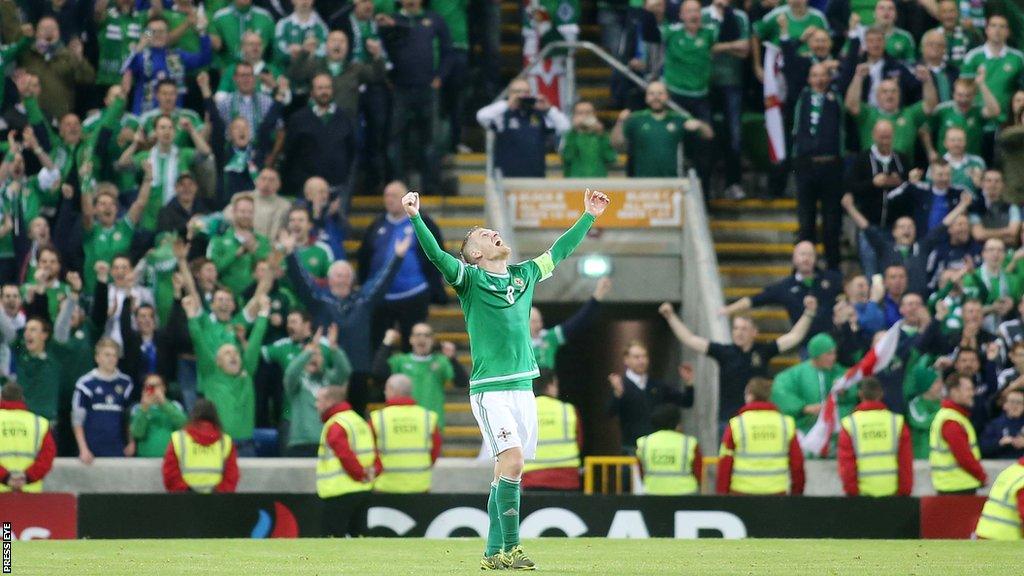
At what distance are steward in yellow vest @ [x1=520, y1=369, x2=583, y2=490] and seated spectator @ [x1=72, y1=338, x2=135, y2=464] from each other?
3.75 metres

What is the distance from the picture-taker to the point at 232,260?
63.3 ft

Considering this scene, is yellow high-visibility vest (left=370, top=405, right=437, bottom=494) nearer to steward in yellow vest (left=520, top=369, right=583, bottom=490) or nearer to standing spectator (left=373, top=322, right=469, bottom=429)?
steward in yellow vest (left=520, top=369, right=583, bottom=490)

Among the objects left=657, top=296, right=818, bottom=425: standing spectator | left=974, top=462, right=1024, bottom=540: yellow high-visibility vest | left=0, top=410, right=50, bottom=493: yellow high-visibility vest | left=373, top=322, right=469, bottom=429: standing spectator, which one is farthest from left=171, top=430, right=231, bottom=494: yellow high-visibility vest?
left=974, top=462, right=1024, bottom=540: yellow high-visibility vest

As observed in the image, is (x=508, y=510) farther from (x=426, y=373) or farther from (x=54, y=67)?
(x=54, y=67)

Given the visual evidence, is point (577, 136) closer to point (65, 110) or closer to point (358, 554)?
point (65, 110)

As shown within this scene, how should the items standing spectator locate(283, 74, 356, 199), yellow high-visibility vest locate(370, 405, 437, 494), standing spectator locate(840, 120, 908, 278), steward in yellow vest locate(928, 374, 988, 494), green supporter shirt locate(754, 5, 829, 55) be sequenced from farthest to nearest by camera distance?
green supporter shirt locate(754, 5, 829, 55), standing spectator locate(840, 120, 908, 278), standing spectator locate(283, 74, 356, 199), yellow high-visibility vest locate(370, 405, 437, 494), steward in yellow vest locate(928, 374, 988, 494)

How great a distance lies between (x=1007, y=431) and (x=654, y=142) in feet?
18.2

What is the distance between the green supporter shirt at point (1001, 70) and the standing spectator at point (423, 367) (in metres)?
6.83

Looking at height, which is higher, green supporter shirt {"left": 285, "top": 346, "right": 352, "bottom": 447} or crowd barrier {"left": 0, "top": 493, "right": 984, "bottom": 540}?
green supporter shirt {"left": 285, "top": 346, "right": 352, "bottom": 447}

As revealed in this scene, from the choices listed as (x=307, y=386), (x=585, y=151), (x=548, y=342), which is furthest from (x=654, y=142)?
(x=307, y=386)

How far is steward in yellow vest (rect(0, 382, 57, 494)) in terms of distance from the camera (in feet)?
54.6

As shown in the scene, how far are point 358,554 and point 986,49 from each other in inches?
451

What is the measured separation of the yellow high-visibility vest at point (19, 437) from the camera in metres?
16.7

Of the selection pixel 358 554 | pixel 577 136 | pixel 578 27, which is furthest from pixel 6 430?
pixel 578 27
